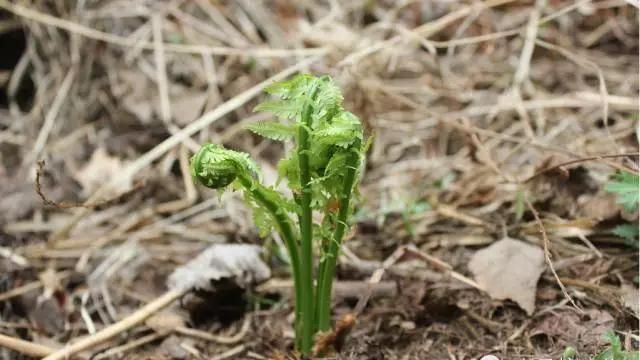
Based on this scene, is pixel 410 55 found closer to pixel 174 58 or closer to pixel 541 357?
pixel 174 58

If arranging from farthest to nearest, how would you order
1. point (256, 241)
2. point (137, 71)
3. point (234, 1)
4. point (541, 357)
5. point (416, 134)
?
point (234, 1), point (137, 71), point (416, 134), point (256, 241), point (541, 357)

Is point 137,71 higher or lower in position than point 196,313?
higher

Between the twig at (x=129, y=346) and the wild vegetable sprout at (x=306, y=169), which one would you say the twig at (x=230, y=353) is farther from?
the wild vegetable sprout at (x=306, y=169)

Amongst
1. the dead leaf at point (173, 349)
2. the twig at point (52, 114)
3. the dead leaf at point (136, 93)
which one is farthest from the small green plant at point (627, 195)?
the twig at point (52, 114)

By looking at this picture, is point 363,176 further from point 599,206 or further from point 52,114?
point 52,114

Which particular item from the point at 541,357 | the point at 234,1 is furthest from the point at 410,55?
the point at 541,357
